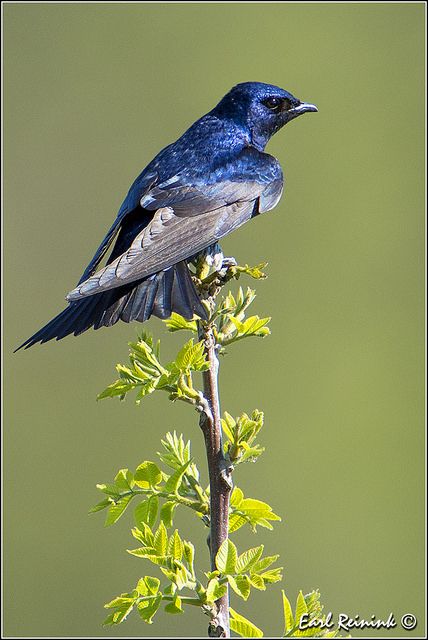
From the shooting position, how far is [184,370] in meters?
1.46

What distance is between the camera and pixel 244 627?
4.24 ft

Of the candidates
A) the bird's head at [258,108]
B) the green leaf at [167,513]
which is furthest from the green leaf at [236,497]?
the bird's head at [258,108]

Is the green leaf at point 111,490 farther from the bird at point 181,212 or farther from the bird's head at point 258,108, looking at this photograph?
the bird's head at point 258,108

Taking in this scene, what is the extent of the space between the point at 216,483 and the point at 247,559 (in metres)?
0.13

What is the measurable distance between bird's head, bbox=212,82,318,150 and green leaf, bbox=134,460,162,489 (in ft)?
6.73

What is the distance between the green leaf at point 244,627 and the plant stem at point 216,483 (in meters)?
0.01

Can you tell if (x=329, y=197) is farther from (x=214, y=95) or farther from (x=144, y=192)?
(x=144, y=192)

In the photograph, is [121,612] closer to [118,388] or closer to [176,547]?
[176,547]

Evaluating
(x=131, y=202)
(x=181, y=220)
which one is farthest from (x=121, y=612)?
(x=131, y=202)

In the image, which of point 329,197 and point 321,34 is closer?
point 329,197

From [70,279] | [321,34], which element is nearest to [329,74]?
[321,34]

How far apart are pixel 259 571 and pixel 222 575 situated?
0.06 m

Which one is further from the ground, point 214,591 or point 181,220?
point 181,220

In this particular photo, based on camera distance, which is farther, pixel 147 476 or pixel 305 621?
pixel 147 476
